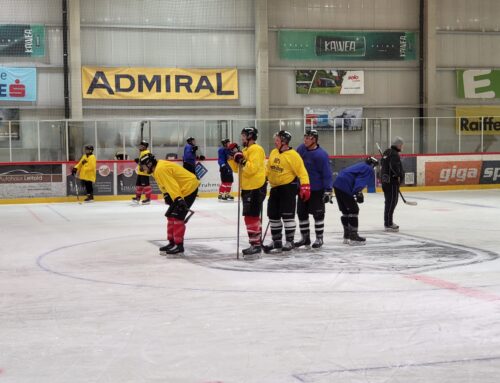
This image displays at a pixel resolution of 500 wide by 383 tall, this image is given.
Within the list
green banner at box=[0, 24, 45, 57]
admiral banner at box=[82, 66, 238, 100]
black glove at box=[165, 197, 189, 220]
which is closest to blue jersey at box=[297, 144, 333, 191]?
black glove at box=[165, 197, 189, 220]

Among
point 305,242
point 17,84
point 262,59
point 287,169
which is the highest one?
point 262,59

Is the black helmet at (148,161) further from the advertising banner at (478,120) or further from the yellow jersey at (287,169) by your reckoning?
the advertising banner at (478,120)

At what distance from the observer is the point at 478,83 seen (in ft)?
94.4

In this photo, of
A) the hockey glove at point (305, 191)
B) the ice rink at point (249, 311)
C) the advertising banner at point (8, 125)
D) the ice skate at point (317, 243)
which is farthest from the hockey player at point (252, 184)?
the advertising banner at point (8, 125)

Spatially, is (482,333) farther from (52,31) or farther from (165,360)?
(52,31)

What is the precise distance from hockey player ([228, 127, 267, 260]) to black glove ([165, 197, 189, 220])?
71 cm

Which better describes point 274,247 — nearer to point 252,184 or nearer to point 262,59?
point 252,184

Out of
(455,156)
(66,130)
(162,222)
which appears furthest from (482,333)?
(455,156)

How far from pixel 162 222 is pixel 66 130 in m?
8.48

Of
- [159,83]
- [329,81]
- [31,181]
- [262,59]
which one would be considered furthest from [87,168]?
[329,81]

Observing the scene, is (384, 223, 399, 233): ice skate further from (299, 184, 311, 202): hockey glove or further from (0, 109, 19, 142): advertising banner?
(0, 109, 19, 142): advertising banner

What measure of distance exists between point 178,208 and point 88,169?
11643 mm

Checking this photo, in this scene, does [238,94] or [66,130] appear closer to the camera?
[66,130]

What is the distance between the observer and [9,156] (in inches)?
916
